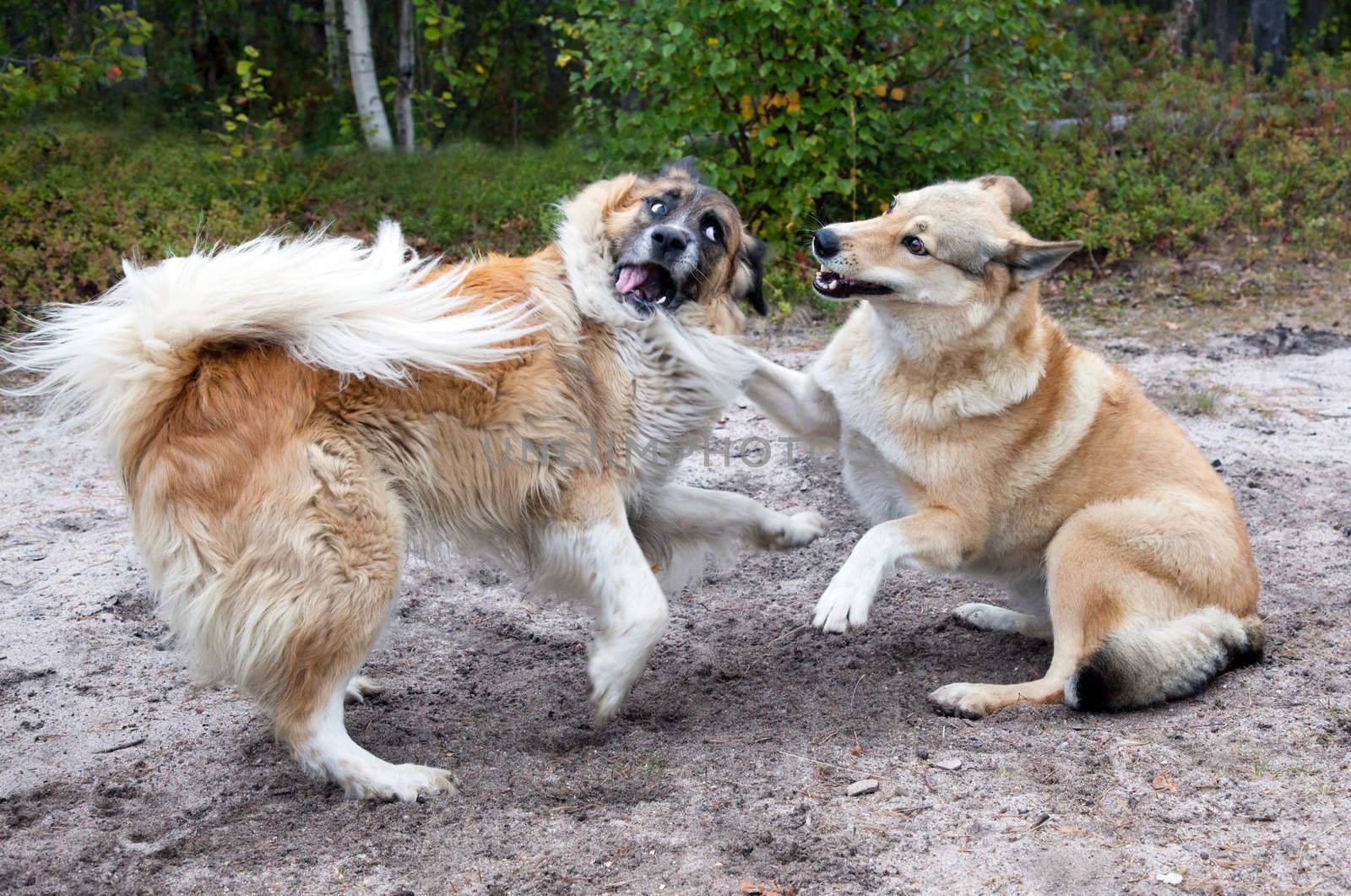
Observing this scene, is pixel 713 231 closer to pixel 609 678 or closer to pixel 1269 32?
pixel 609 678

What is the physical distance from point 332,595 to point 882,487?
1927mm

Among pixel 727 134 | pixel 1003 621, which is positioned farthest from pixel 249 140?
pixel 1003 621

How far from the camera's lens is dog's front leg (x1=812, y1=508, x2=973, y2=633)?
3.34 metres

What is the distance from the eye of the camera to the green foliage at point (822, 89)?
304 inches

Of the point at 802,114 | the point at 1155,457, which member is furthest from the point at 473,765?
the point at 802,114

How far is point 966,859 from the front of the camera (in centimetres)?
263

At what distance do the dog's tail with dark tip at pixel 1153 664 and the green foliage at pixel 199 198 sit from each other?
5.65m

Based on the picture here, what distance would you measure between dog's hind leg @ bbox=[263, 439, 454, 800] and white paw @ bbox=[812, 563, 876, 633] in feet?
3.67

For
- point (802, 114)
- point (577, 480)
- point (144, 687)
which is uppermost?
point (802, 114)

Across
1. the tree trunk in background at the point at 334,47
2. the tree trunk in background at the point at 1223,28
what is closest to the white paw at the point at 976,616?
the tree trunk in background at the point at 1223,28

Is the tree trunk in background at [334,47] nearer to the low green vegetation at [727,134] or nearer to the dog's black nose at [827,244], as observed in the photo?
the low green vegetation at [727,134]

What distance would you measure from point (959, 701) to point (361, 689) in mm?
1893

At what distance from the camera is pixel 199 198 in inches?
383

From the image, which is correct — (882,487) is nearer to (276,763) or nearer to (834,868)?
(834,868)
